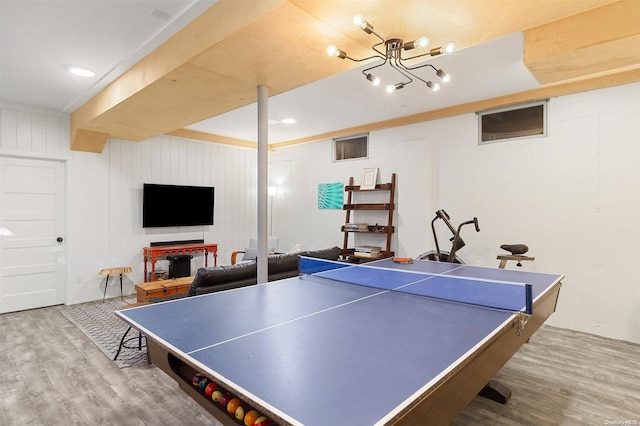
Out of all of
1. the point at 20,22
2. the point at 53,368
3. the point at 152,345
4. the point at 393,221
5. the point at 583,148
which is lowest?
the point at 53,368

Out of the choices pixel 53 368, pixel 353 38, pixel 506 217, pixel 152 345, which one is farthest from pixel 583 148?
pixel 53 368

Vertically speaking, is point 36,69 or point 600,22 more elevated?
point 36,69

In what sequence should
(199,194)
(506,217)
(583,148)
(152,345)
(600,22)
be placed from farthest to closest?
1. (199,194)
2. (506,217)
3. (583,148)
4. (600,22)
5. (152,345)

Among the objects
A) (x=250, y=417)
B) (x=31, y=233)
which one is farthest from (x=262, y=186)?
(x=31, y=233)

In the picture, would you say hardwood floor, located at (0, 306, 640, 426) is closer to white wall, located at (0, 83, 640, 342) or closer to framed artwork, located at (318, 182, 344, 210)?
white wall, located at (0, 83, 640, 342)

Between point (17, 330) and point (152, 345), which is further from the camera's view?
point (17, 330)

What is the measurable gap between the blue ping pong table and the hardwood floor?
29.2 inches

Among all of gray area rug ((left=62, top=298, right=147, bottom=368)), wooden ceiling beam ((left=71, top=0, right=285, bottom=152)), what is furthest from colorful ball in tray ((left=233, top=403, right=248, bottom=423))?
gray area rug ((left=62, top=298, right=147, bottom=368))

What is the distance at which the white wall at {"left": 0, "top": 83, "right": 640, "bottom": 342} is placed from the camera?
3617mm

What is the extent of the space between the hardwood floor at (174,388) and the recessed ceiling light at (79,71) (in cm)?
274

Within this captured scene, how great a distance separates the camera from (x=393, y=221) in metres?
5.37

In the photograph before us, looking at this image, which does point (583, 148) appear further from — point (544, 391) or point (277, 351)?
point (277, 351)

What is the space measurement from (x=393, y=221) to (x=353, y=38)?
11.5 feet

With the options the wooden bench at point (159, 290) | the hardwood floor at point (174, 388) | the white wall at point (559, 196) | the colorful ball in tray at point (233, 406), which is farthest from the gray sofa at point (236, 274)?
the white wall at point (559, 196)
